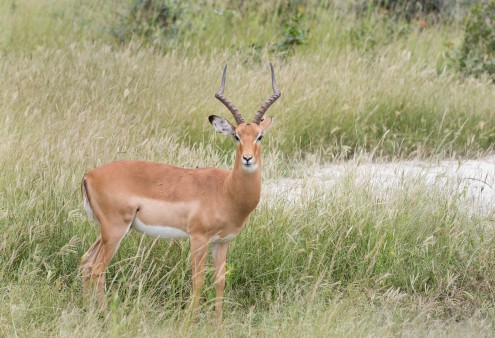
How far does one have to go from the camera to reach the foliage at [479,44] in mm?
10539

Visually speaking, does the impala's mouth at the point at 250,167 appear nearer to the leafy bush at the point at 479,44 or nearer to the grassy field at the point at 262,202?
the grassy field at the point at 262,202

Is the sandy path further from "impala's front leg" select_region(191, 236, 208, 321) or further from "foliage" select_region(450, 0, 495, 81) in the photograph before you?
"foliage" select_region(450, 0, 495, 81)

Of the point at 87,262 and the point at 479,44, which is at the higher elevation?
the point at 479,44

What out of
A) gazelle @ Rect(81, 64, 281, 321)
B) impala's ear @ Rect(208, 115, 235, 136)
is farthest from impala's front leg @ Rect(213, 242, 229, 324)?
impala's ear @ Rect(208, 115, 235, 136)

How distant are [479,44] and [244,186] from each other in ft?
21.4

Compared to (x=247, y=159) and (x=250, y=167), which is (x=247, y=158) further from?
(x=250, y=167)

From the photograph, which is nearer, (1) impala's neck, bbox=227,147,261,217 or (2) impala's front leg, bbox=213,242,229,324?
(1) impala's neck, bbox=227,147,261,217

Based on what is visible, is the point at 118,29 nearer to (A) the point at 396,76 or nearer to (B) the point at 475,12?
(A) the point at 396,76

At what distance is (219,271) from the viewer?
5180 millimetres

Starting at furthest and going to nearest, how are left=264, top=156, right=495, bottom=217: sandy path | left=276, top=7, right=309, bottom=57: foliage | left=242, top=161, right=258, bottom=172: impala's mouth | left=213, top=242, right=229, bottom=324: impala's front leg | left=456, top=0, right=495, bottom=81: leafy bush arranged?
left=276, top=7, right=309, bottom=57: foliage, left=456, top=0, right=495, bottom=81: leafy bush, left=264, top=156, right=495, bottom=217: sandy path, left=213, top=242, right=229, bottom=324: impala's front leg, left=242, top=161, right=258, bottom=172: impala's mouth

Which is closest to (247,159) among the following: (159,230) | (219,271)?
(159,230)

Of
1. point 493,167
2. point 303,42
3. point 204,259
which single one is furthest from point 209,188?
point 303,42

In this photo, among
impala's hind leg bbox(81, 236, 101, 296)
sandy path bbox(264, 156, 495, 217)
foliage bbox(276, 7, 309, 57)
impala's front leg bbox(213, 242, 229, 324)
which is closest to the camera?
A: impala's front leg bbox(213, 242, 229, 324)

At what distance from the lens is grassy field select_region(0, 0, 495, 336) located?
5.03m
